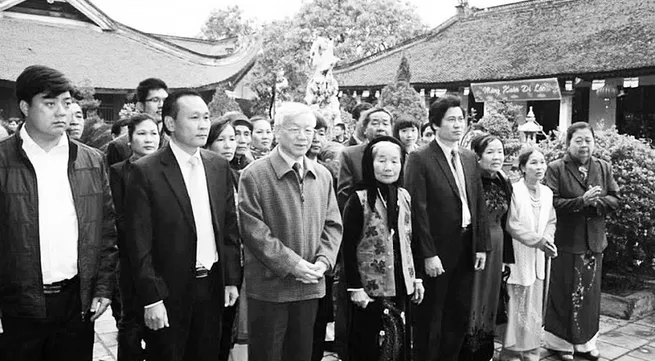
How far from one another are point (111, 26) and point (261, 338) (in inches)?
876

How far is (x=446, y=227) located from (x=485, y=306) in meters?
0.66

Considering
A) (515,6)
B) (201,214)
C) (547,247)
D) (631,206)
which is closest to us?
(201,214)

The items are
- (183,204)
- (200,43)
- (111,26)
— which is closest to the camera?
(183,204)

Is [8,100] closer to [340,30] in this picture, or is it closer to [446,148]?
[340,30]

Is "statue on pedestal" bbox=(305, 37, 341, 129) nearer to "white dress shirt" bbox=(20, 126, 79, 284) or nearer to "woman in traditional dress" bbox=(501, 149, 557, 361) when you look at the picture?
"woman in traditional dress" bbox=(501, 149, 557, 361)

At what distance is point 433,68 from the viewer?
2077 cm

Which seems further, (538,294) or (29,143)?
(538,294)

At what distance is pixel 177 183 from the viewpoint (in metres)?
2.82

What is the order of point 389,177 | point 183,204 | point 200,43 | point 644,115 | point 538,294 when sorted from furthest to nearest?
1. point 200,43
2. point 644,115
3. point 538,294
4. point 389,177
5. point 183,204

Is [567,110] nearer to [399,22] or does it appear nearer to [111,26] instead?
[399,22]

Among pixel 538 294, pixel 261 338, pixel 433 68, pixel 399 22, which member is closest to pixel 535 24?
pixel 433 68

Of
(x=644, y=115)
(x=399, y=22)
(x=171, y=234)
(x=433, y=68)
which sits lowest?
(x=171, y=234)

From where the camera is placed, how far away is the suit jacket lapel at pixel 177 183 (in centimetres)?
280

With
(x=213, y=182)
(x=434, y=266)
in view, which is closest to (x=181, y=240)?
(x=213, y=182)
